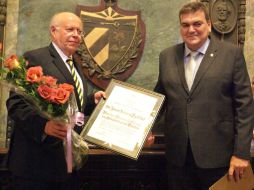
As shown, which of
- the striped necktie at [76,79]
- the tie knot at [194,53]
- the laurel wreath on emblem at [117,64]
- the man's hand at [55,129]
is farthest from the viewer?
the laurel wreath on emblem at [117,64]

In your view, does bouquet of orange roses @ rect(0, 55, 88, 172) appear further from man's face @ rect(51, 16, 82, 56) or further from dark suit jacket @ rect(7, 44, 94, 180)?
man's face @ rect(51, 16, 82, 56)

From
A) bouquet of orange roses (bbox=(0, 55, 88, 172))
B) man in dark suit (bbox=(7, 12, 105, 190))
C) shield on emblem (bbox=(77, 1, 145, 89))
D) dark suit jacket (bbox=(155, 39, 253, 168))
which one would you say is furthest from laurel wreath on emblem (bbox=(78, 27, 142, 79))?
bouquet of orange roses (bbox=(0, 55, 88, 172))

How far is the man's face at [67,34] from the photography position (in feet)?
7.89

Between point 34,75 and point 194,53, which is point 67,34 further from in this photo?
point 194,53

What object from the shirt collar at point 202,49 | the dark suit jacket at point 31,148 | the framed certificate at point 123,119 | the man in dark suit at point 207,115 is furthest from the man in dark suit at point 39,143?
the shirt collar at point 202,49

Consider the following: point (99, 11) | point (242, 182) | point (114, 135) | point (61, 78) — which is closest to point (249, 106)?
point (242, 182)

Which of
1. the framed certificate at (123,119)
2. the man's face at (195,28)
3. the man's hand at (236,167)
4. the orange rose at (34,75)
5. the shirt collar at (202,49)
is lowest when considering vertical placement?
the man's hand at (236,167)

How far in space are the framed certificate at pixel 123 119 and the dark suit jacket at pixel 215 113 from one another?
183 millimetres

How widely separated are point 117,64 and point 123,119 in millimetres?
1076

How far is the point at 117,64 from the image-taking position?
3395 mm

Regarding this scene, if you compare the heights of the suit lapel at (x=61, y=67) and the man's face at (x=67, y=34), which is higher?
the man's face at (x=67, y=34)

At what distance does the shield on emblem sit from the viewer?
3365 mm

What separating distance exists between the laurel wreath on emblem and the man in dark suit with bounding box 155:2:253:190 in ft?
3.43

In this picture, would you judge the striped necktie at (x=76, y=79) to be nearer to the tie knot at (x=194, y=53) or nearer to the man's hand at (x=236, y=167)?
the tie knot at (x=194, y=53)
